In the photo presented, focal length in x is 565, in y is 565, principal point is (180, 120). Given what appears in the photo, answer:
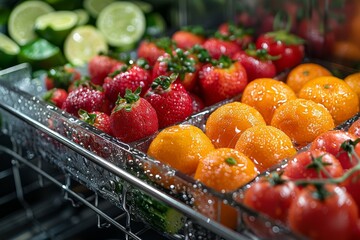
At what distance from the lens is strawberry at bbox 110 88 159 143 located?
1191 millimetres

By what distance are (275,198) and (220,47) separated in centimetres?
81

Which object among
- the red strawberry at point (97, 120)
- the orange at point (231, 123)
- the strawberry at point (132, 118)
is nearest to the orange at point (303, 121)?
the orange at point (231, 123)

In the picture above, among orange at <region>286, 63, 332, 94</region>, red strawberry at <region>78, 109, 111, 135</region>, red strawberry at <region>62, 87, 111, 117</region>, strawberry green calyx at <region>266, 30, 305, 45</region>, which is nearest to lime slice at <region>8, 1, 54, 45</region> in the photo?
red strawberry at <region>62, 87, 111, 117</region>

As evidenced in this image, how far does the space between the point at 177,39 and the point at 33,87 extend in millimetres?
465

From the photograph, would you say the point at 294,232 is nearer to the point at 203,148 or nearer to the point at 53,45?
the point at 203,148

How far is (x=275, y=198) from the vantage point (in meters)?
0.88

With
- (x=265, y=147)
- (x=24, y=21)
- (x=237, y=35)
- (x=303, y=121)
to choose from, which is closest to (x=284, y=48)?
(x=237, y=35)

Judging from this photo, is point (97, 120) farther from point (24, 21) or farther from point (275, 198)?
point (24, 21)

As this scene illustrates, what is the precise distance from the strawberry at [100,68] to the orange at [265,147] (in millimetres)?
591

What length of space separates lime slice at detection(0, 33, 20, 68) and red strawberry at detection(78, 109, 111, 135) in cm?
62

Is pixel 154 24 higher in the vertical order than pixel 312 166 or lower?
lower

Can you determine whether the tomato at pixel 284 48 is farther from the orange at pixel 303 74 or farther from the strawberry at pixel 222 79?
the strawberry at pixel 222 79

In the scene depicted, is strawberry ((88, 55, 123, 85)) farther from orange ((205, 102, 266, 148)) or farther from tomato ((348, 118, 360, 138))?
tomato ((348, 118, 360, 138))

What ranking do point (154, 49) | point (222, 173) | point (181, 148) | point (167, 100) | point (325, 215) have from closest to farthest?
point (325, 215)
point (222, 173)
point (181, 148)
point (167, 100)
point (154, 49)
